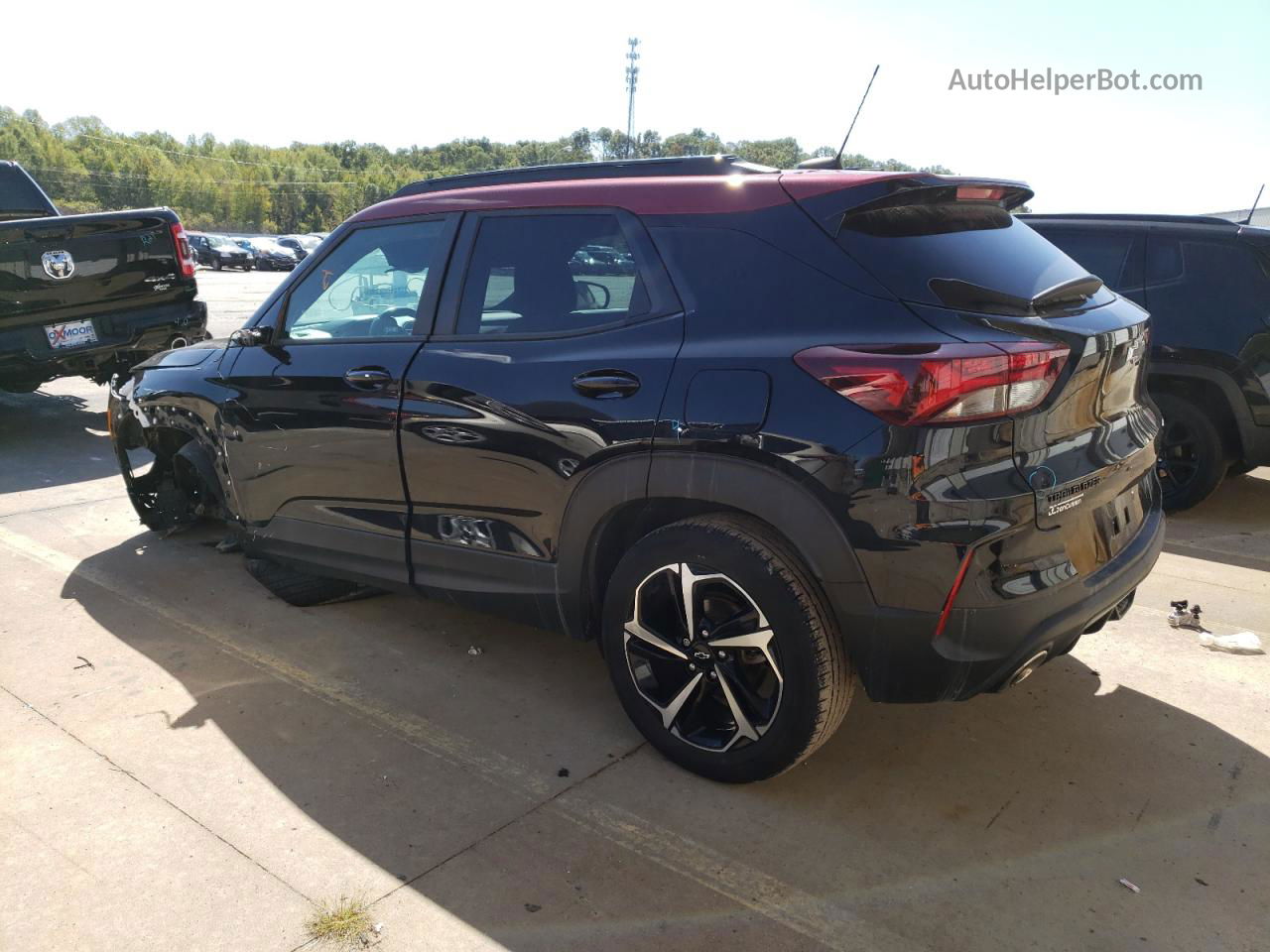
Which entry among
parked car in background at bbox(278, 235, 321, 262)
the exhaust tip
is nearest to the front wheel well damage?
the exhaust tip

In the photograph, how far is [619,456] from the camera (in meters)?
2.96

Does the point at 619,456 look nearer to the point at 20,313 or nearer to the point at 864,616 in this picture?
the point at 864,616

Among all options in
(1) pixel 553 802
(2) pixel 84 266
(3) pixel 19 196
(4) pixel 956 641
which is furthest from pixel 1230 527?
(3) pixel 19 196

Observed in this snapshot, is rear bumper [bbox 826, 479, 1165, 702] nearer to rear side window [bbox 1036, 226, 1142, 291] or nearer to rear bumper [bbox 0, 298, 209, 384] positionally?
rear side window [bbox 1036, 226, 1142, 291]

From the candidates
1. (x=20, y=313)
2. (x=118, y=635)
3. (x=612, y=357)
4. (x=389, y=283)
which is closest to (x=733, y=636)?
(x=612, y=357)

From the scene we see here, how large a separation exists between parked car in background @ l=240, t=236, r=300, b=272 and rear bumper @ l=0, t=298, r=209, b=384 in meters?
42.8

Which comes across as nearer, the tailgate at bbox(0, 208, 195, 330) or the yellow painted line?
the yellow painted line

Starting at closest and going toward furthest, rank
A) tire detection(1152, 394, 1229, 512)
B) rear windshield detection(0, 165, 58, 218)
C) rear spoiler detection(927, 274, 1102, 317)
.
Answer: rear spoiler detection(927, 274, 1102, 317)
tire detection(1152, 394, 1229, 512)
rear windshield detection(0, 165, 58, 218)

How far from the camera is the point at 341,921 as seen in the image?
8.07 feet

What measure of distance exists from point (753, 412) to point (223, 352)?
2.83 meters

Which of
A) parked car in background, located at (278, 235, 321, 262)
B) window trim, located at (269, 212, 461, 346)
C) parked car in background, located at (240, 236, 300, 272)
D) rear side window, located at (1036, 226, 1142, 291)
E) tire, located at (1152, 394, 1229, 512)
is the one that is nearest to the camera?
window trim, located at (269, 212, 461, 346)

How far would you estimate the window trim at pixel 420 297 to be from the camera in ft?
11.7

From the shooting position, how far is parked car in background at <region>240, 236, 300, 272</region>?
4872cm

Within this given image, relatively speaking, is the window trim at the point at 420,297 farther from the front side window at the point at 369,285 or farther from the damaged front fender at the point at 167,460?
the damaged front fender at the point at 167,460
